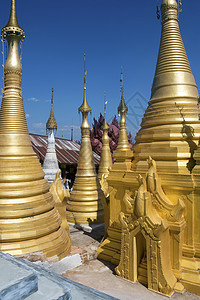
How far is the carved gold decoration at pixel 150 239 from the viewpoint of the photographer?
5984 millimetres

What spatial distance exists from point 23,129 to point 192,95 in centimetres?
561

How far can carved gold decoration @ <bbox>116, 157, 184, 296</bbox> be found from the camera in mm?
5984

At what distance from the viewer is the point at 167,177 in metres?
6.99

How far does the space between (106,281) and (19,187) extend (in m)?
3.50

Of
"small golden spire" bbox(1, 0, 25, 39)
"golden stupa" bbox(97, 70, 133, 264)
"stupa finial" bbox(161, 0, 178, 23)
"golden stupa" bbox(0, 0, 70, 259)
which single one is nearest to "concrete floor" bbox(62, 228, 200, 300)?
"golden stupa" bbox(97, 70, 133, 264)

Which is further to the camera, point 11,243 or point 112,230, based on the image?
point 112,230

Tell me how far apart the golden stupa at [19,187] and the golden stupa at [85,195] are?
11.6 ft

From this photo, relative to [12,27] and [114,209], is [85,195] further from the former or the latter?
[12,27]

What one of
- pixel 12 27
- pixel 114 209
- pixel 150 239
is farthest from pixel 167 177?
pixel 12 27

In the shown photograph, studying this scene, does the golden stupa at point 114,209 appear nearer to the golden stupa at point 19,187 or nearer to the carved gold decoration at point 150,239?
the carved gold decoration at point 150,239

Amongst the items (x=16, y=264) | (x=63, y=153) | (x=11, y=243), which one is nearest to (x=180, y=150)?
(x=11, y=243)

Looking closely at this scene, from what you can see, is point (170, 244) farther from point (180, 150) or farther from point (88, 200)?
point (88, 200)

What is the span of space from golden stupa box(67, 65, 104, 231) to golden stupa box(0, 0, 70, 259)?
11.6 feet

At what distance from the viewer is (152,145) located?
312 inches
